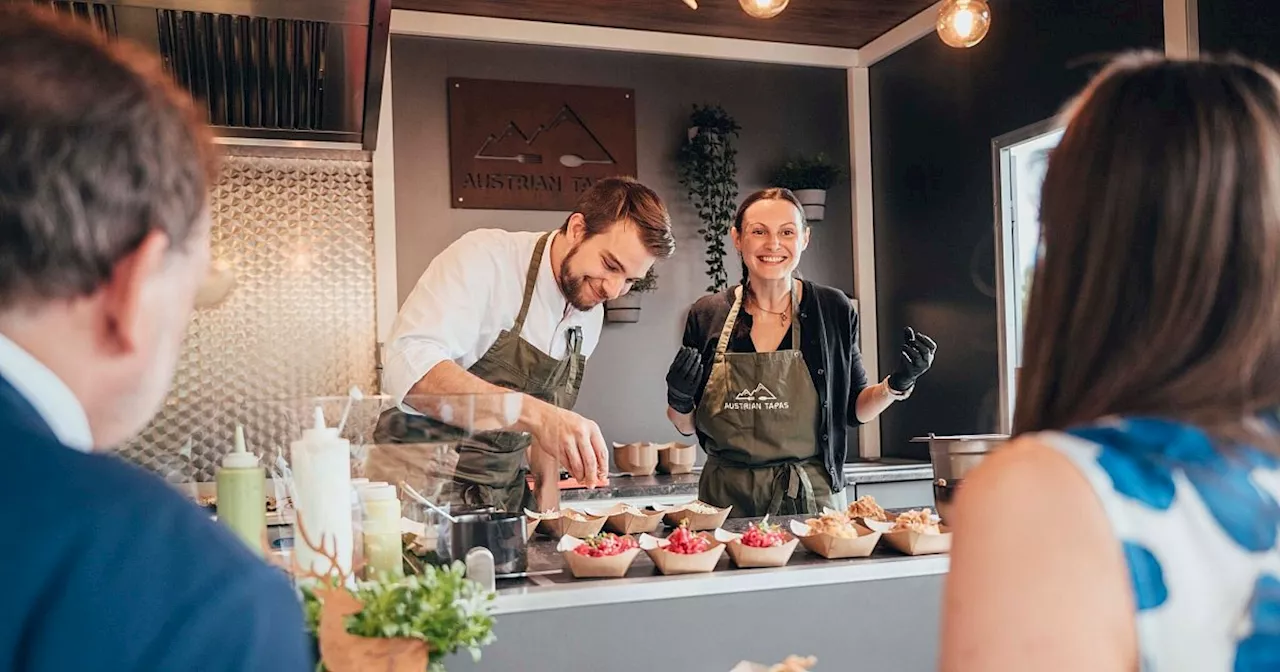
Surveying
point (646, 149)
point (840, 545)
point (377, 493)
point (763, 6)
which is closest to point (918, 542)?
point (840, 545)

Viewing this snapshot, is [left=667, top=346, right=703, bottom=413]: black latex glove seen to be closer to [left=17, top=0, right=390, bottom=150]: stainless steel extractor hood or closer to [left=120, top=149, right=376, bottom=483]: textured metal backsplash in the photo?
[left=17, top=0, right=390, bottom=150]: stainless steel extractor hood

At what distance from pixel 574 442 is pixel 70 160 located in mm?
1413

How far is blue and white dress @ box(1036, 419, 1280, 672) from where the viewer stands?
74 centimetres

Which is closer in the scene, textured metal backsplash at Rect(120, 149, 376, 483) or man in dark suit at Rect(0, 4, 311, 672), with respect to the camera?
man in dark suit at Rect(0, 4, 311, 672)

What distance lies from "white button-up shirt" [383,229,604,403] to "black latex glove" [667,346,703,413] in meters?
0.30

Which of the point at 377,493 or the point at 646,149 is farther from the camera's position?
the point at 646,149

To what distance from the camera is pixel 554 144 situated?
436 centimetres

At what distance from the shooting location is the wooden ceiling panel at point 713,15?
4152 millimetres

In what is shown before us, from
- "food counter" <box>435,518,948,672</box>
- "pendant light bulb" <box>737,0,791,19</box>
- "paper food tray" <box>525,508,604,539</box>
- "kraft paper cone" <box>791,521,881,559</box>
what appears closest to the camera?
"food counter" <box>435,518,948,672</box>

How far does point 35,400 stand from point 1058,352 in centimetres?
73

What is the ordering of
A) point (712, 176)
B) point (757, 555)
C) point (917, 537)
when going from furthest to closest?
point (712, 176), point (917, 537), point (757, 555)

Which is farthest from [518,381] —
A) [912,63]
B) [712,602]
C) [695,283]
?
[912,63]

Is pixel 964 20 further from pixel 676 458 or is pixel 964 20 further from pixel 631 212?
pixel 676 458

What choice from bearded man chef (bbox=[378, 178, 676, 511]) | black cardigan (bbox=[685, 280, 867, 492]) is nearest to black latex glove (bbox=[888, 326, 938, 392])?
black cardigan (bbox=[685, 280, 867, 492])
